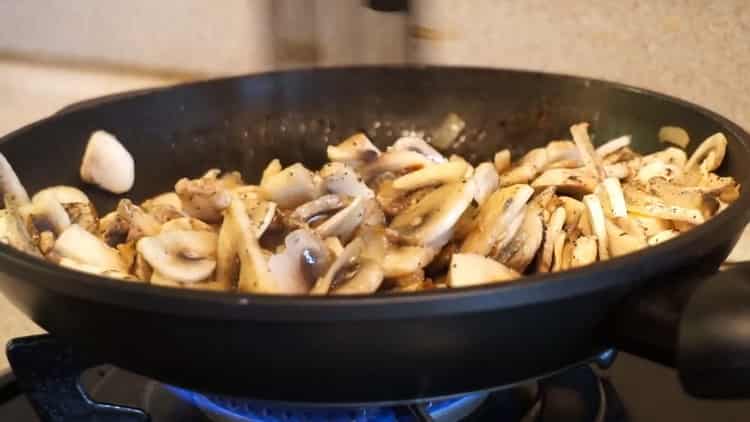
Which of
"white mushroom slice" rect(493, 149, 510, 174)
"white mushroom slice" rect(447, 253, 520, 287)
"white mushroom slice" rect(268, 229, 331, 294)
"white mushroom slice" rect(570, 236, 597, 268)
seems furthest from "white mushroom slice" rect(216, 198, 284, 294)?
"white mushroom slice" rect(493, 149, 510, 174)

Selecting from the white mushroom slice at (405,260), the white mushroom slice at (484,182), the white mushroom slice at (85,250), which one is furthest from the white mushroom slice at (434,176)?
the white mushroom slice at (85,250)

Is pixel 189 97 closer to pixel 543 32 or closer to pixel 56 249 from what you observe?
pixel 56 249

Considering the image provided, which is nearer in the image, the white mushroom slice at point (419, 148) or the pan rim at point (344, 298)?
the pan rim at point (344, 298)

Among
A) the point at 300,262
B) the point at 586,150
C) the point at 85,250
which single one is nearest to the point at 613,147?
the point at 586,150

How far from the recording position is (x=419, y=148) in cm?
83

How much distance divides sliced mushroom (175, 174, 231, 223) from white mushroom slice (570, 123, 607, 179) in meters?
0.33

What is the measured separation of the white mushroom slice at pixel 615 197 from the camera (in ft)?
2.07

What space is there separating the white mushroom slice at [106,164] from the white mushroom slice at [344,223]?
26 cm

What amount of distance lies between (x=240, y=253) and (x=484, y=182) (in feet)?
0.77

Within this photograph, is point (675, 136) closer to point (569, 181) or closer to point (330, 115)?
point (569, 181)

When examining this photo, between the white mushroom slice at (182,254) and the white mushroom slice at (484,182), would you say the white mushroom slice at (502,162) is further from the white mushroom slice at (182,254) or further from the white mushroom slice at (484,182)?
the white mushroom slice at (182,254)

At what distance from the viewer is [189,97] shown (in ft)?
2.76

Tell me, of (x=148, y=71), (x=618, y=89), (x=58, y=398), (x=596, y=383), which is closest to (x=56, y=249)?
(x=58, y=398)

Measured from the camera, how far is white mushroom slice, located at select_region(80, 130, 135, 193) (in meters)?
0.76
